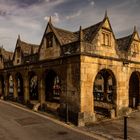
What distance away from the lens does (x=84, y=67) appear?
55.0 ft

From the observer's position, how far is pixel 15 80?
2844cm

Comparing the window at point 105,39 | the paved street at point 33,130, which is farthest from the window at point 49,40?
the paved street at point 33,130

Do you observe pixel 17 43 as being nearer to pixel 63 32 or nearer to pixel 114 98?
pixel 63 32

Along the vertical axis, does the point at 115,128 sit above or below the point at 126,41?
below

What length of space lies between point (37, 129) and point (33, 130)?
0.38 m

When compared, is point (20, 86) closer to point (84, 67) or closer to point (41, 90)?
point (41, 90)

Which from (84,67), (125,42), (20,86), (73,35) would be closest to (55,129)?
(84,67)

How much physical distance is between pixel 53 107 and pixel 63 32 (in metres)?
7.67

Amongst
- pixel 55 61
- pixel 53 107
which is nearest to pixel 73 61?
pixel 55 61

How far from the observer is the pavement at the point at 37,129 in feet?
44.0

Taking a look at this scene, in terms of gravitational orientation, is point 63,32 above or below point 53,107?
above

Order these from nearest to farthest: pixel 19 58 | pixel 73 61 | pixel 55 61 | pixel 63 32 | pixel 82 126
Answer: pixel 82 126 < pixel 73 61 < pixel 55 61 < pixel 63 32 < pixel 19 58

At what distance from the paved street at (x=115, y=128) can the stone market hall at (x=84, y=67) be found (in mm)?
999

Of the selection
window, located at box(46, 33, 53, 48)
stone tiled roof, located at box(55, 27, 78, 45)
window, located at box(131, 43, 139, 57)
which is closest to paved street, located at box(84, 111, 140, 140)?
window, located at box(131, 43, 139, 57)
